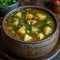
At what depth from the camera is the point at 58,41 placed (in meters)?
1.37

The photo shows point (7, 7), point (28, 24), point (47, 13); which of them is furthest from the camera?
point (7, 7)

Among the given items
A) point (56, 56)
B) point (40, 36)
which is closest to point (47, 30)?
point (40, 36)

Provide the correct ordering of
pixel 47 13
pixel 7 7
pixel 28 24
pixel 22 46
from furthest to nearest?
1. pixel 7 7
2. pixel 47 13
3. pixel 28 24
4. pixel 22 46

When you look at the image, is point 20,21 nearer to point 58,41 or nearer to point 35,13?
point 35,13

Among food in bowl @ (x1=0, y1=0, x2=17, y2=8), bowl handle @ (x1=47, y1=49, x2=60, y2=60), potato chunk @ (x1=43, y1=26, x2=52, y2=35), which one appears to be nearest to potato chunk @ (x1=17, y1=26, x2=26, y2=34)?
potato chunk @ (x1=43, y1=26, x2=52, y2=35)

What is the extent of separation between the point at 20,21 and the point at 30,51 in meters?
0.25

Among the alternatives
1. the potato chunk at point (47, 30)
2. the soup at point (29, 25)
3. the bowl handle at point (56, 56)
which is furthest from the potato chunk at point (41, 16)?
the bowl handle at point (56, 56)

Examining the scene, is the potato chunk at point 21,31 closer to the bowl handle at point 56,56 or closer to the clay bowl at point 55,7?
the bowl handle at point 56,56

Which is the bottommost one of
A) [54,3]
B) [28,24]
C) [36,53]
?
[36,53]

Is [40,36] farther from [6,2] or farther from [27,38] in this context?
[6,2]

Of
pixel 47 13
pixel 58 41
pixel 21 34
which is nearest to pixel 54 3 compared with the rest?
pixel 47 13

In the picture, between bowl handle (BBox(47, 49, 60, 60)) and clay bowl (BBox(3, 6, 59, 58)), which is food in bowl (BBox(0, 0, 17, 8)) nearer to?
clay bowl (BBox(3, 6, 59, 58))

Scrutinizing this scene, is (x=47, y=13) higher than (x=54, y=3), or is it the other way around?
(x=54, y=3)

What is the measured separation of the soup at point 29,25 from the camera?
1257mm
